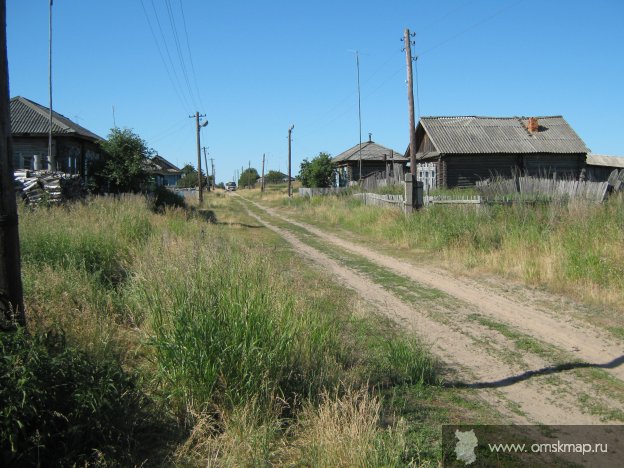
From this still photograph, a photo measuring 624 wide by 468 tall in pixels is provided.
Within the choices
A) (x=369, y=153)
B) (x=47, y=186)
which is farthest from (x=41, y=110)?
(x=369, y=153)

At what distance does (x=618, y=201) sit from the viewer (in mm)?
10445

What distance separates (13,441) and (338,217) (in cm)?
2036

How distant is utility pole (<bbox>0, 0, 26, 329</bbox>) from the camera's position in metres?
3.67

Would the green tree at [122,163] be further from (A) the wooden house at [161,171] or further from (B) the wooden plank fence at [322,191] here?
(B) the wooden plank fence at [322,191]

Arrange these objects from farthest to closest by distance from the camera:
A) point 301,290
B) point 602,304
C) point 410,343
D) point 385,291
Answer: point 385,291
point 602,304
point 301,290
point 410,343

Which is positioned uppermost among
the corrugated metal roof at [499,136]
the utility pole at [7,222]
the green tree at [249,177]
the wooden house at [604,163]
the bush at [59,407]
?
the green tree at [249,177]

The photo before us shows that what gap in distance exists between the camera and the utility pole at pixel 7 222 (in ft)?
12.0

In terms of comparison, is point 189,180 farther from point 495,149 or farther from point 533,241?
point 533,241

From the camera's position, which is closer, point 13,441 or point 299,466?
point 13,441

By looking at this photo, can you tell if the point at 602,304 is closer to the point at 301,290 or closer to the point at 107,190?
the point at 301,290

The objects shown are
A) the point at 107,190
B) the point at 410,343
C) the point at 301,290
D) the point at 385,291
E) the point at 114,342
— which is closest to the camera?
the point at 114,342

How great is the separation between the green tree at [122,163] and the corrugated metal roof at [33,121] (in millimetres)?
3011

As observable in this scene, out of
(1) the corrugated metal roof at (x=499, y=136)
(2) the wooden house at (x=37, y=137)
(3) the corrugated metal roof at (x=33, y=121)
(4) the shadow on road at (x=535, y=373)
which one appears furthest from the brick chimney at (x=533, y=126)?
(4) the shadow on road at (x=535, y=373)

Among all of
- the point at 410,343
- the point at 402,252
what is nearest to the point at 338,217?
the point at 402,252
